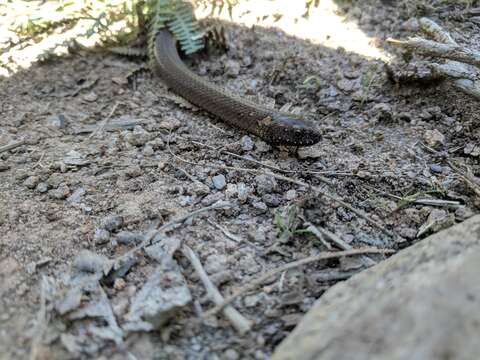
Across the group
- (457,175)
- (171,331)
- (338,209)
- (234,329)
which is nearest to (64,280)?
(171,331)

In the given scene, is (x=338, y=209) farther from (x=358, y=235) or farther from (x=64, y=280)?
(x=64, y=280)

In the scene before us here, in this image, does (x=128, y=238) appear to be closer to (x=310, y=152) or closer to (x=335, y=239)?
(x=335, y=239)

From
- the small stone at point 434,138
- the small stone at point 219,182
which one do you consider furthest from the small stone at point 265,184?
the small stone at point 434,138

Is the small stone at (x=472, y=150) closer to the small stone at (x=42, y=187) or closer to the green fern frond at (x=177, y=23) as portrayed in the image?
the green fern frond at (x=177, y=23)

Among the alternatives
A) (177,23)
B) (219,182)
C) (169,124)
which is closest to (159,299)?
(219,182)

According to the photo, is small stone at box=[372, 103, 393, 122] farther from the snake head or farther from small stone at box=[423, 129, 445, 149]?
the snake head


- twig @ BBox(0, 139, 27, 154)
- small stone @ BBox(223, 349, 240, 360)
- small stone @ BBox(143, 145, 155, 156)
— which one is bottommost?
small stone @ BBox(223, 349, 240, 360)

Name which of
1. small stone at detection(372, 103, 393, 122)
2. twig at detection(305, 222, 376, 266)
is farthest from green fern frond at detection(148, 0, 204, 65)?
→ twig at detection(305, 222, 376, 266)
